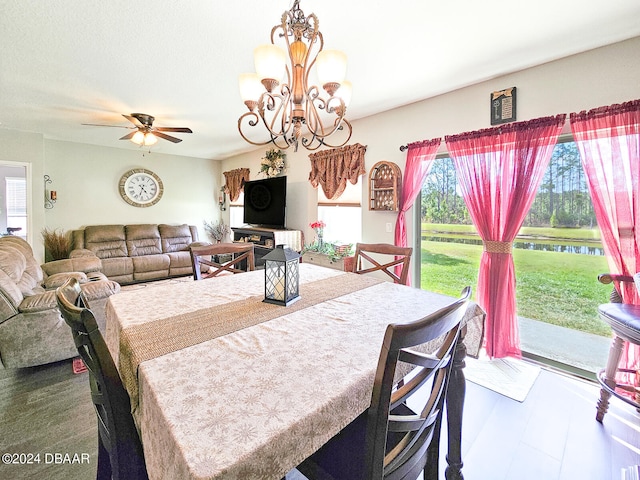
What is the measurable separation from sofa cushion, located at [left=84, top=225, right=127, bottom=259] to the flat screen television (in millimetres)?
2349

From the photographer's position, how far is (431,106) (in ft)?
9.73

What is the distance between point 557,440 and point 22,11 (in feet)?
13.5

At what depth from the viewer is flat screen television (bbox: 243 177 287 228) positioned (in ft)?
15.5

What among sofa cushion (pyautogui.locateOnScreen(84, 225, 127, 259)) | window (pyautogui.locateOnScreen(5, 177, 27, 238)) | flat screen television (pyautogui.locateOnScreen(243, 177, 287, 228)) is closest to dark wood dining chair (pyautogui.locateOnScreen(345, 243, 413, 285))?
flat screen television (pyautogui.locateOnScreen(243, 177, 287, 228))

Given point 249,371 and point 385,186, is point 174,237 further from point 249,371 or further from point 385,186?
point 249,371

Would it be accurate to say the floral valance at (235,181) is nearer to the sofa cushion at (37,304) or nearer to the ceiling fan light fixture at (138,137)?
the ceiling fan light fixture at (138,137)

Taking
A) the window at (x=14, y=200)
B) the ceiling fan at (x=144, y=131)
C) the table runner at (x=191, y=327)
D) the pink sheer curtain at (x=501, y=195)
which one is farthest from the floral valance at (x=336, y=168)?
the window at (x=14, y=200)

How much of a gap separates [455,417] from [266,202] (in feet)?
14.2

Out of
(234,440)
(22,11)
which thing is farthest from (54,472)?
(22,11)

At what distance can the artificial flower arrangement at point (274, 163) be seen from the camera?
15.9 feet

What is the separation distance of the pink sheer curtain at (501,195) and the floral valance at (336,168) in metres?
1.29

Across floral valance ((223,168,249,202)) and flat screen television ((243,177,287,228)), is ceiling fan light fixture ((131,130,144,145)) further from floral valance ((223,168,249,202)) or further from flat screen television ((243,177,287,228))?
floral valance ((223,168,249,202))

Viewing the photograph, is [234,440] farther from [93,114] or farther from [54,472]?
[93,114]

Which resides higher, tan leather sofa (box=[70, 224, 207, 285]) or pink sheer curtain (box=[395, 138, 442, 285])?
pink sheer curtain (box=[395, 138, 442, 285])
